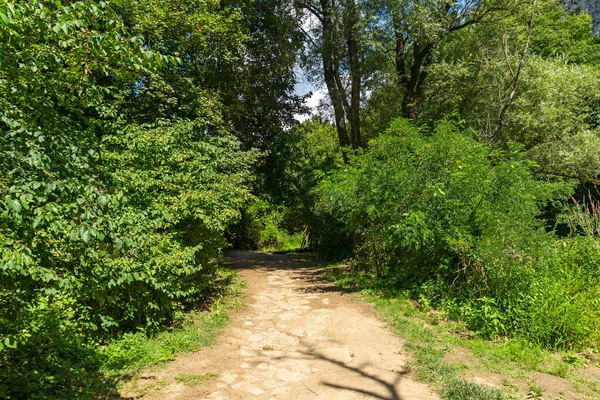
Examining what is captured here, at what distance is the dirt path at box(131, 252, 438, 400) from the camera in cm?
380

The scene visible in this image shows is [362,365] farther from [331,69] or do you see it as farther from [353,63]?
[331,69]

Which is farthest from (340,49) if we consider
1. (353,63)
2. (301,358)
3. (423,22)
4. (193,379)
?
(193,379)

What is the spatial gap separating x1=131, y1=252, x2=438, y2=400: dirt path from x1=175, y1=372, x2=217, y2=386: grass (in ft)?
0.18

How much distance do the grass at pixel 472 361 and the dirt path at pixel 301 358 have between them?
0.23 m

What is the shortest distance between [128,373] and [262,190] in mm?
10259

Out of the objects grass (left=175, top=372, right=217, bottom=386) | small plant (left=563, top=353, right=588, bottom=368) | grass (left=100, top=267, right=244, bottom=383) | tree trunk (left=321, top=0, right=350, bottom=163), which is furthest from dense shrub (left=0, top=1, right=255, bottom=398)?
tree trunk (left=321, top=0, right=350, bottom=163)

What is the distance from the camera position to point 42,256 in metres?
2.91

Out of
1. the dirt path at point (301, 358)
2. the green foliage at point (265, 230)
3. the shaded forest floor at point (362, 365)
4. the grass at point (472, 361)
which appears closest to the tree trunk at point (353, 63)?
the green foliage at point (265, 230)

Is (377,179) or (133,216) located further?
(377,179)

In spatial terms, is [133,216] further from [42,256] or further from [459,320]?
[459,320]

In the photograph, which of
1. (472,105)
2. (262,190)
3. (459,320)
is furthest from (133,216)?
(472,105)

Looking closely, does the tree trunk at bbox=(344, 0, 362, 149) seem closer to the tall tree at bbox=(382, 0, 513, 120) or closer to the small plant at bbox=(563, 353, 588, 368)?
the tall tree at bbox=(382, 0, 513, 120)

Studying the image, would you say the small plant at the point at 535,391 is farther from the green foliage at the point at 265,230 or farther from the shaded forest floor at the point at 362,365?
the green foliage at the point at 265,230

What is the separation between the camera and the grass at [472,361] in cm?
370
